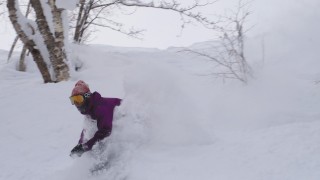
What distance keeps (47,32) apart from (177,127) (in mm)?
5462

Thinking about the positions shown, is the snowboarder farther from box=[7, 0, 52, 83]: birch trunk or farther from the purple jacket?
box=[7, 0, 52, 83]: birch trunk

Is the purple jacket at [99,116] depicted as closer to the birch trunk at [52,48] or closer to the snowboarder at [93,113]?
the snowboarder at [93,113]

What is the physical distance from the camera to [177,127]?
18.4ft

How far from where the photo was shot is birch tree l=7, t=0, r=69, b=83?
1001cm

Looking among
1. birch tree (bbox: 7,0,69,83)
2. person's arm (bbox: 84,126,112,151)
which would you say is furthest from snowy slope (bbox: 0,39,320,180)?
birch tree (bbox: 7,0,69,83)

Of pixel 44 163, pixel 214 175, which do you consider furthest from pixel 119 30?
pixel 214 175

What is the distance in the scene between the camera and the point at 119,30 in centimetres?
1507

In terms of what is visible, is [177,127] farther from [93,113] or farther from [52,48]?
[52,48]

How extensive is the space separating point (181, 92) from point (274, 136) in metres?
1.42

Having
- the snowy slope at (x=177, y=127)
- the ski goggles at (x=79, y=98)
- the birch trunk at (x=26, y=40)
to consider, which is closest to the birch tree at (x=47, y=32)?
the birch trunk at (x=26, y=40)

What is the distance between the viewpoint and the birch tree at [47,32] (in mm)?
10008

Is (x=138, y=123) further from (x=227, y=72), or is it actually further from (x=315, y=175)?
(x=227, y=72)

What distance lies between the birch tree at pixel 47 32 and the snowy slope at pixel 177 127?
0.43m

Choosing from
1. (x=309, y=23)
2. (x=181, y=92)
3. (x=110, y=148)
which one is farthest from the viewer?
(x=309, y=23)
